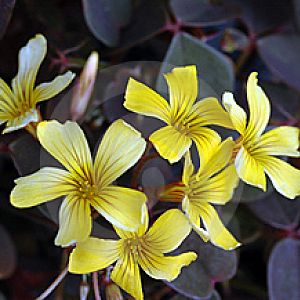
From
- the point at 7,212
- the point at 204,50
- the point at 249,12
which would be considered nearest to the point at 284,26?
the point at 249,12

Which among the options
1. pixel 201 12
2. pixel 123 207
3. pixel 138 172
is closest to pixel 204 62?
pixel 201 12

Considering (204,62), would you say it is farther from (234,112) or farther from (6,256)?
(6,256)

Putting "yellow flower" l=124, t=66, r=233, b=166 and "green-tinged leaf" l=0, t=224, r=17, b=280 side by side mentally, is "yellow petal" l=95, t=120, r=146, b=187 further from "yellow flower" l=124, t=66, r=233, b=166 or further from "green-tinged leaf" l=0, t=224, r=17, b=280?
"green-tinged leaf" l=0, t=224, r=17, b=280

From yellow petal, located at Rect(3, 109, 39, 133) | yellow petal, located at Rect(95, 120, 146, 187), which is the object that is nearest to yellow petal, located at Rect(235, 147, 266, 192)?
yellow petal, located at Rect(95, 120, 146, 187)

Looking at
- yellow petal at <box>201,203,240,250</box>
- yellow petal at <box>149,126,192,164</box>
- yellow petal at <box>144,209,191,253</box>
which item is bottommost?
yellow petal at <box>201,203,240,250</box>

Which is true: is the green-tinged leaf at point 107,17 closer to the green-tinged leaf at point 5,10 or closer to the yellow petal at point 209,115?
the green-tinged leaf at point 5,10

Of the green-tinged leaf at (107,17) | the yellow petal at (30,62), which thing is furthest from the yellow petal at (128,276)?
the green-tinged leaf at (107,17)
